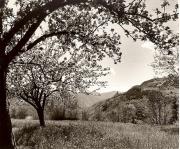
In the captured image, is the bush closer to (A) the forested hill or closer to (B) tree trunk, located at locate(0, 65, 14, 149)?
(A) the forested hill

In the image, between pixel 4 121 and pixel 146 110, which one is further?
pixel 146 110

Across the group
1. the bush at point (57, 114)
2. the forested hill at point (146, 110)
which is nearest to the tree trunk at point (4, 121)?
the forested hill at point (146, 110)

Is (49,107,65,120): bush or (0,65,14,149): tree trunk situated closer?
(0,65,14,149): tree trunk

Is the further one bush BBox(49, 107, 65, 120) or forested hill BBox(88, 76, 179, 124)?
forested hill BBox(88, 76, 179, 124)

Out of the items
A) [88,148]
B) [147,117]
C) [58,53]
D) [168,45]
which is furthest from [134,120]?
[168,45]

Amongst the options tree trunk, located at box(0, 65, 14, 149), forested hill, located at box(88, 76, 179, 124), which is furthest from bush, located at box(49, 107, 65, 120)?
tree trunk, located at box(0, 65, 14, 149)

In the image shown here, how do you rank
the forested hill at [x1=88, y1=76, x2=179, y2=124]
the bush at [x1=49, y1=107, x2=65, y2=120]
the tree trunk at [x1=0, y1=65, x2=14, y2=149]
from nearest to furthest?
the tree trunk at [x1=0, y1=65, x2=14, y2=149], the bush at [x1=49, y1=107, x2=65, y2=120], the forested hill at [x1=88, y1=76, x2=179, y2=124]

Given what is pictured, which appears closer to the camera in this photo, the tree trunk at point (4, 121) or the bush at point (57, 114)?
the tree trunk at point (4, 121)

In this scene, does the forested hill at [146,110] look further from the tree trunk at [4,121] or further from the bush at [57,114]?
the tree trunk at [4,121]

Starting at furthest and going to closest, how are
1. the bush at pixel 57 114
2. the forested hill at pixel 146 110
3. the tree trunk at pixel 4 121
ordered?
the forested hill at pixel 146 110 < the bush at pixel 57 114 < the tree trunk at pixel 4 121

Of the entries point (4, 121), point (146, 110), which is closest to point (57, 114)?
point (146, 110)

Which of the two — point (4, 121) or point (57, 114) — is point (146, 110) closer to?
point (57, 114)

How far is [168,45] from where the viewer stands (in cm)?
1288

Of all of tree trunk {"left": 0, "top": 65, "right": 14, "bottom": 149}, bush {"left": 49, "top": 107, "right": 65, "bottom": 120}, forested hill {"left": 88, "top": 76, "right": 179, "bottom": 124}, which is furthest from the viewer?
forested hill {"left": 88, "top": 76, "right": 179, "bottom": 124}
